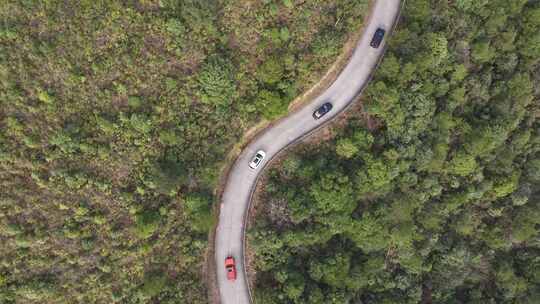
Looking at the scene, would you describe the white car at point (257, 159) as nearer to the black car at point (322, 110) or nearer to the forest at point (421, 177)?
the forest at point (421, 177)

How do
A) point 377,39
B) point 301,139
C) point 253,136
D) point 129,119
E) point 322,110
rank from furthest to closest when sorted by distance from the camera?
1. point 253,136
2. point 301,139
3. point 322,110
4. point 377,39
5. point 129,119

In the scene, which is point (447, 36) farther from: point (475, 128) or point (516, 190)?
point (516, 190)

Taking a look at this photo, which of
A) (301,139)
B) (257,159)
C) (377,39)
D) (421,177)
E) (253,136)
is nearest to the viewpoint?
(377,39)

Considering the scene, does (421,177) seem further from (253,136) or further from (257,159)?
(253,136)

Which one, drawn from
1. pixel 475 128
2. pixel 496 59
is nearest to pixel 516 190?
pixel 475 128

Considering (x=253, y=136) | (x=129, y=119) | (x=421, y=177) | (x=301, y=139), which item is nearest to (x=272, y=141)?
(x=253, y=136)

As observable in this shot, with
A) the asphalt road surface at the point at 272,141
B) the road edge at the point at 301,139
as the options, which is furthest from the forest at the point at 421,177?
the asphalt road surface at the point at 272,141

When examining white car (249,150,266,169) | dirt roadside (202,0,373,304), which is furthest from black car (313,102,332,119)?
white car (249,150,266,169)
